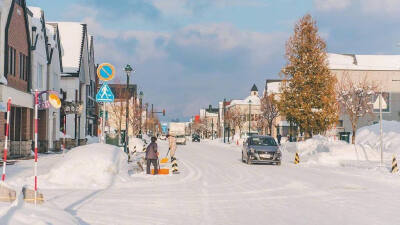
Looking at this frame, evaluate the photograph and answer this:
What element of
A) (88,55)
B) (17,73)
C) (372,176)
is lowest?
(372,176)

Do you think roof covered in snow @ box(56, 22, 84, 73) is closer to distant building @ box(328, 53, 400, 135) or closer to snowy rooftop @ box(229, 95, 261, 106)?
distant building @ box(328, 53, 400, 135)

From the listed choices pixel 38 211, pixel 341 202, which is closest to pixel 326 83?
pixel 341 202

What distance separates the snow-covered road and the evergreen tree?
90.0 feet

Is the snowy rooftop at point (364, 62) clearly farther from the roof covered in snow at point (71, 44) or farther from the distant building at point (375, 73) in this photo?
the roof covered in snow at point (71, 44)

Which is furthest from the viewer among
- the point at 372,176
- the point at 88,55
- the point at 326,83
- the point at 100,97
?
the point at 88,55

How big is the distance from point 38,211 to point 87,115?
50676mm

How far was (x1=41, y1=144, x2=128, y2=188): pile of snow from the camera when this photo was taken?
16.7m

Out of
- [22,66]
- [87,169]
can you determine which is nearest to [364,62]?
[22,66]

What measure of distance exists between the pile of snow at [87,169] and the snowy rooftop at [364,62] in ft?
224

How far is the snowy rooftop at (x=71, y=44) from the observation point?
50.6 metres

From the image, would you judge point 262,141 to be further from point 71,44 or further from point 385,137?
point 71,44

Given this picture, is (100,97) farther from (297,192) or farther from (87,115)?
(87,115)

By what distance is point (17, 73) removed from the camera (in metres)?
30.8

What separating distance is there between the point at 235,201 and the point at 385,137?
1290 inches
